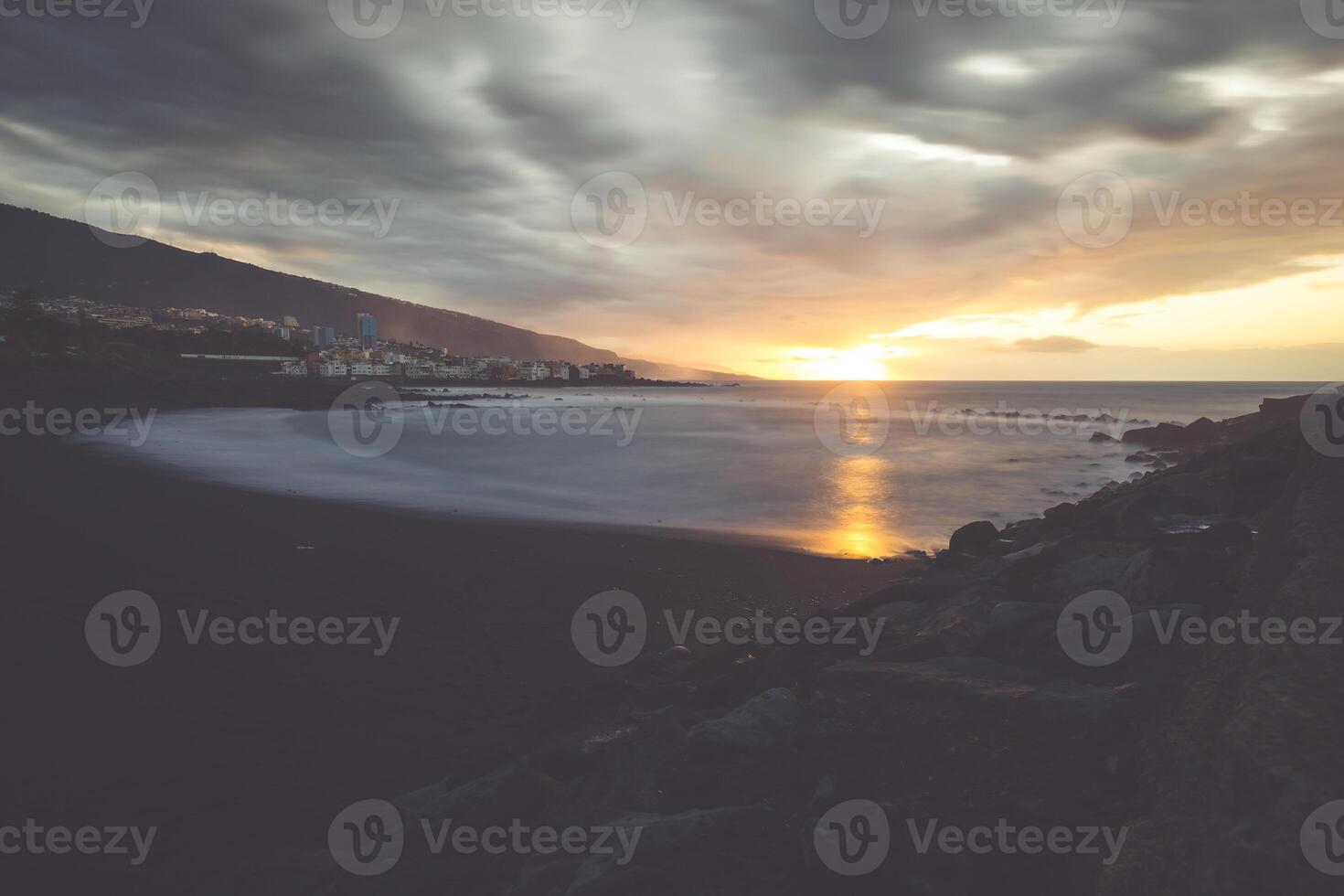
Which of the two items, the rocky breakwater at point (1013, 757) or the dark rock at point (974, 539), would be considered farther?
the dark rock at point (974, 539)

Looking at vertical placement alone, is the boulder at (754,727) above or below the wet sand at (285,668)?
above

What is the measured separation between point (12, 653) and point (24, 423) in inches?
1601

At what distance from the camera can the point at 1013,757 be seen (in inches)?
141

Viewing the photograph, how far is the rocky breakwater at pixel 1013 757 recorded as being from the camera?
265cm

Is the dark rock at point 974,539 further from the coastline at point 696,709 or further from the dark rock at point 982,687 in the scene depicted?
the dark rock at point 982,687

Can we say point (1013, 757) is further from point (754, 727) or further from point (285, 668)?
point (285, 668)

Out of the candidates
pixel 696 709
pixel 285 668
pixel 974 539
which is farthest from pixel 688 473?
pixel 696 709

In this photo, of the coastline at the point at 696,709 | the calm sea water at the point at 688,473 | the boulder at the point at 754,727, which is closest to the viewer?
the coastline at the point at 696,709

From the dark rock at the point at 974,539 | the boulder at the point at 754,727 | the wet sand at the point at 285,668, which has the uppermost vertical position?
the dark rock at the point at 974,539

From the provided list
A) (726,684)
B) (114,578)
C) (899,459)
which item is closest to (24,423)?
(114,578)

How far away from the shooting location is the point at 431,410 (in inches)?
2943

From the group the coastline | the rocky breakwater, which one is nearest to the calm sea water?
the coastline

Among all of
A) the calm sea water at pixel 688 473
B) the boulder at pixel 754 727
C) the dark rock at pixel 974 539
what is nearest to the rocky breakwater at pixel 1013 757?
the boulder at pixel 754 727

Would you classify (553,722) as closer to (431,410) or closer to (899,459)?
(899,459)
